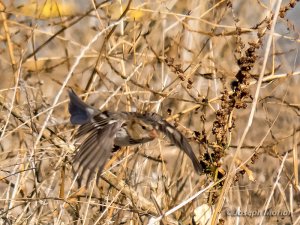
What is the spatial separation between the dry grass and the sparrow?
0.30 feet

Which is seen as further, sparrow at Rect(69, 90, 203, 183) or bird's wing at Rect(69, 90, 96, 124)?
bird's wing at Rect(69, 90, 96, 124)

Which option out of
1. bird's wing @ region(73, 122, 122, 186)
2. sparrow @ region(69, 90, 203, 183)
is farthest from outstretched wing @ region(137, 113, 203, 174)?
bird's wing @ region(73, 122, 122, 186)

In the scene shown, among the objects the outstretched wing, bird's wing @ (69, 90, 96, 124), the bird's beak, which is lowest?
the bird's beak

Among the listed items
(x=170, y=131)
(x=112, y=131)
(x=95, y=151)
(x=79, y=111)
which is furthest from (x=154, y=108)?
(x=95, y=151)

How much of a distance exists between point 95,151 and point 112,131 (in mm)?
276

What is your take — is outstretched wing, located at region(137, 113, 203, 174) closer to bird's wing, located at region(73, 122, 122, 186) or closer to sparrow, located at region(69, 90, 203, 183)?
sparrow, located at region(69, 90, 203, 183)

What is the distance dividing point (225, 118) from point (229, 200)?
1.52 meters

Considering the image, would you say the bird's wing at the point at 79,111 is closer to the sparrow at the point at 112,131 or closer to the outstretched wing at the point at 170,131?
the sparrow at the point at 112,131

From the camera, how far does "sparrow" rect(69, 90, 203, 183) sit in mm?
2807

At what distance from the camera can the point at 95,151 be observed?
2.78 meters

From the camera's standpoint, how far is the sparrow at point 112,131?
2.81m

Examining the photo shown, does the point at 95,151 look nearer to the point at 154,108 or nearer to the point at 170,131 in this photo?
the point at 170,131

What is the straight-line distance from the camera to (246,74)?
8.50ft

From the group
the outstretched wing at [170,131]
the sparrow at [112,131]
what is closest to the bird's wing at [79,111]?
the sparrow at [112,131]
